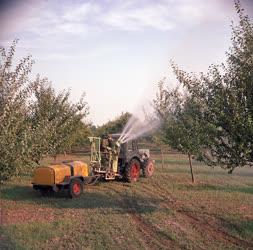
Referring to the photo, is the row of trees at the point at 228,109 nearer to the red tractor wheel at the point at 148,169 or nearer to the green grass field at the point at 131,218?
the green grass field at the point at 131,218

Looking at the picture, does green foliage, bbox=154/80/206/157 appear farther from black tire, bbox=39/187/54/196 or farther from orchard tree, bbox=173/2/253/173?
black tire, bbox=39/187/54/196

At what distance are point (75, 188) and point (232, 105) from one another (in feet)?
27.5

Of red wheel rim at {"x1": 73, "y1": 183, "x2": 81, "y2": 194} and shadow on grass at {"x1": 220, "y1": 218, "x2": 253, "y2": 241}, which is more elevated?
red wheel rim at {"x1": 73, "y1": 183, "x2": 81, "y2": 194}

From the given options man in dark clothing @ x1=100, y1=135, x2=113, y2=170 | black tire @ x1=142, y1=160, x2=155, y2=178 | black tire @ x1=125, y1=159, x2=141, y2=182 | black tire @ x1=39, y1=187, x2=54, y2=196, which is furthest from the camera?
black tire @ x1=142, y1=160, x2=155, y2=178

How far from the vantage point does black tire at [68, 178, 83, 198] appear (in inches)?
632

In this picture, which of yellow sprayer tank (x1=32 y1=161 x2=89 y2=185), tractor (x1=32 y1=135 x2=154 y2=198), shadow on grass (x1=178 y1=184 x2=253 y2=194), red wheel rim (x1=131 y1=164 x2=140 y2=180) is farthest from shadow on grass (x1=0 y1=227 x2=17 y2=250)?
red wheel rim (x1=131 y1=164 x2=140 y2=180)

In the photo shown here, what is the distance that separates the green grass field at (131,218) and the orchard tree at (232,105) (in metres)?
2.07

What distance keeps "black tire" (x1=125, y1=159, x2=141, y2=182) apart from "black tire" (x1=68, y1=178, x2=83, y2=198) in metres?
4.08

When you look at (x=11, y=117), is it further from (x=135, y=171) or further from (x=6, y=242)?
(x=135, y=171)

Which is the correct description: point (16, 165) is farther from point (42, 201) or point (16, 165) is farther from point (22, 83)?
point (42, 201)

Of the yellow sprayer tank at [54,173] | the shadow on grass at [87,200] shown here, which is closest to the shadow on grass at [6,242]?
the shadow on grass at [87,200]

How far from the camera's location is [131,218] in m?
12.5

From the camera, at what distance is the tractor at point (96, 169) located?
16.2 meters

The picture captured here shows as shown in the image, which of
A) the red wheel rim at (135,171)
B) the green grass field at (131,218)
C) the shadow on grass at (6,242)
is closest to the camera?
the shadow on grass at (6,242)
